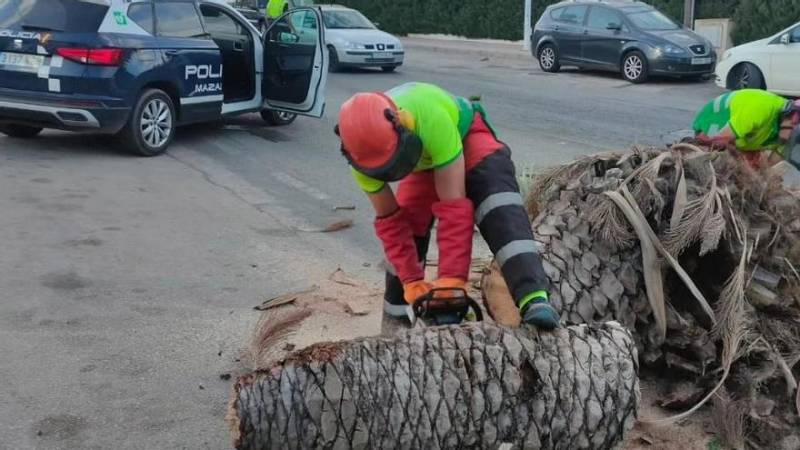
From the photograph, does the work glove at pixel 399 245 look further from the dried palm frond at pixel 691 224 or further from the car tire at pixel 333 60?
the car tire at pixel 333 60

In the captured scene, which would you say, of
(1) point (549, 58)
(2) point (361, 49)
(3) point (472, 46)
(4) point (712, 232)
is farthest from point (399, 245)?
(3) point (472, 46)

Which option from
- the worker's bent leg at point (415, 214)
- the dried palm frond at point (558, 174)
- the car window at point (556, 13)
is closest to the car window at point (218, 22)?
the dried palm frond at point (558, 174)

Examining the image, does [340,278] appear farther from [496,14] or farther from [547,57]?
[496,14]

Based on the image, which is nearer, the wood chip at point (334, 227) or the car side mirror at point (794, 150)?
the car side mirror at point (794, 150)

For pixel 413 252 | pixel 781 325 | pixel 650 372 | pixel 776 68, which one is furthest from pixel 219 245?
pixel 776 68

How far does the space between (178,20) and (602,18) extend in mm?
11254

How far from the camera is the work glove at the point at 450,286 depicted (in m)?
3.37

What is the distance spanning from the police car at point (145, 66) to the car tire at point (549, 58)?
33.7ft

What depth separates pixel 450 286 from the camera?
3480mm

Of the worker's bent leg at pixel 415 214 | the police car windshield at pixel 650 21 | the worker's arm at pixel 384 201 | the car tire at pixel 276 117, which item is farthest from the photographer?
the police car windshield at pixel 650 21

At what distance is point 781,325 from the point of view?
3.81 metres

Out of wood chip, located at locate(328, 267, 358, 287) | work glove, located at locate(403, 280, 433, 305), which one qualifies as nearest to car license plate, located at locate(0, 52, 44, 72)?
wood chip, located at locate(328, 267, 358, 287)

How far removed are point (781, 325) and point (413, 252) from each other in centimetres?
151

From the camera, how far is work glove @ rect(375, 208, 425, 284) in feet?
12.8
